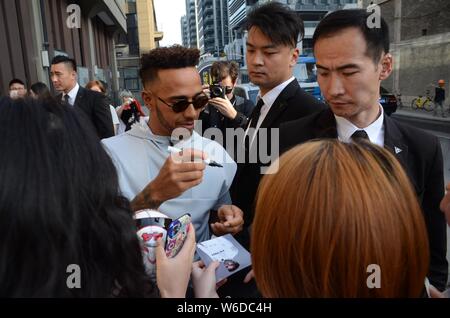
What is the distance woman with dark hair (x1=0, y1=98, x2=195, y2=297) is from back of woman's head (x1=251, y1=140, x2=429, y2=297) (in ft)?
1.29

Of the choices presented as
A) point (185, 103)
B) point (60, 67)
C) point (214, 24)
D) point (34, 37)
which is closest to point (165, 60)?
point (185, 103)

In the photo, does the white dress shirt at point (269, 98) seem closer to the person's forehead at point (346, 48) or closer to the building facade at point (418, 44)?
the person's forehead at point (346, 48)

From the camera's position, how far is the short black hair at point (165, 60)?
6.38ft

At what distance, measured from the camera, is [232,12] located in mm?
88000

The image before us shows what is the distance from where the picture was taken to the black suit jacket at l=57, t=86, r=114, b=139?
4.13 metres

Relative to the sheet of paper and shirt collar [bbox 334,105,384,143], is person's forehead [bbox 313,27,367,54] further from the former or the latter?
the sheet of paper

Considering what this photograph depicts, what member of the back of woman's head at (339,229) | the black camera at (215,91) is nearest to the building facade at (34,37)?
the black camera at (215,91)

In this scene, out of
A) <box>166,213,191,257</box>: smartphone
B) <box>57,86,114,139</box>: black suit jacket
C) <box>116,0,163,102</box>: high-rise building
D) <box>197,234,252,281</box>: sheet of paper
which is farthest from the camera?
<box>116,0,163,102</box>: high-rise building

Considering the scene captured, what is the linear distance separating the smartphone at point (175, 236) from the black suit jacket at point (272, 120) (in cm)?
81

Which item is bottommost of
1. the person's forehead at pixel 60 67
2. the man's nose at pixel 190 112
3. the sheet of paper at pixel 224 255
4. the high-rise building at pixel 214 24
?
the sheet of paper at pixel 224 255

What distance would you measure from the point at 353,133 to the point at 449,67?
21.1m

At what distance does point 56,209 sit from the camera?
823 millimetres

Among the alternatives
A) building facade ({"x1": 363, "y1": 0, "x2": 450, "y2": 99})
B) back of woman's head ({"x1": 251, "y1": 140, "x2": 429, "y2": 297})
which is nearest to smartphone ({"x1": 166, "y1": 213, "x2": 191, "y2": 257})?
back of woman's head ({"x1": 251, "y1": 140, "x2": 429, "y2": 297})

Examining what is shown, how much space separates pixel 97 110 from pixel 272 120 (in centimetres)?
279
